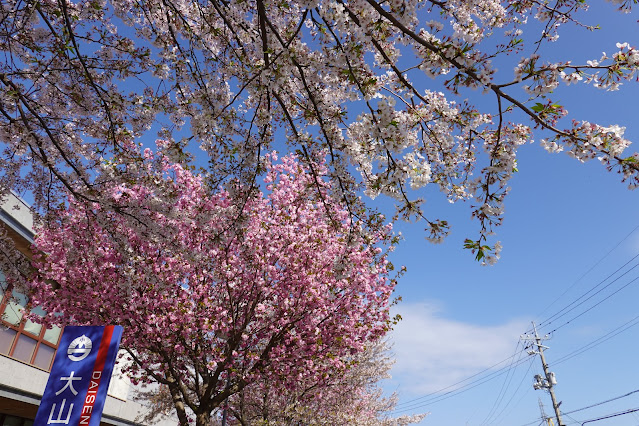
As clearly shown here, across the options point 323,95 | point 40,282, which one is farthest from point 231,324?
point 323,95

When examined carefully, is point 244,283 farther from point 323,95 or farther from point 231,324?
point 323,95

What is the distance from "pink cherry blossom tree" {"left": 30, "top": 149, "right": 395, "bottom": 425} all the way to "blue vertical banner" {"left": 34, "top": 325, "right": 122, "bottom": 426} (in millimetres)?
1627

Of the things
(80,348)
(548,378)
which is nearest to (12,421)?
(80,348)

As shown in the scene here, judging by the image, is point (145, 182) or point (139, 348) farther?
point (139, 348)

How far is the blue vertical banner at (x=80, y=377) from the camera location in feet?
23.5

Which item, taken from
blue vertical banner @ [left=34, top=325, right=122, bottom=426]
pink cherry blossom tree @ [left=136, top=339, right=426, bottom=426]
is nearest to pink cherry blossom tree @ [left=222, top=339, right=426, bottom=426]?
pink cherry blossom tree @ [left=136, top=339, right=426, bottom=426]

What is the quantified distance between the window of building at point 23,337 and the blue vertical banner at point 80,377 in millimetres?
5884

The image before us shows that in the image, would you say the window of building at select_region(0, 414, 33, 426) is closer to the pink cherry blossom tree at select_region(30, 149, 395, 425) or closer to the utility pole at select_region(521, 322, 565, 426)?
the pink cherry blossom tree at select_region(30, 149, 395, 425)

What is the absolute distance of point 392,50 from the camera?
15.7 ft

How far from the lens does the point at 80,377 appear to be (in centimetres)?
750

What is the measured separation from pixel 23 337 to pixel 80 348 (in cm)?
763

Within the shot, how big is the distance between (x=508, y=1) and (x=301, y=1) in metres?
2.11

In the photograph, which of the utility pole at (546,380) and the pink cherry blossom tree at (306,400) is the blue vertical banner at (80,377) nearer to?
the pink cherry blossom tree at (306,400)

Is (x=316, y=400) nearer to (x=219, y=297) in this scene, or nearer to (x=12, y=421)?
(x=219, y=297)
